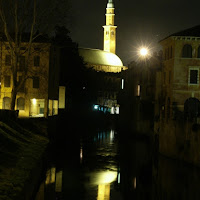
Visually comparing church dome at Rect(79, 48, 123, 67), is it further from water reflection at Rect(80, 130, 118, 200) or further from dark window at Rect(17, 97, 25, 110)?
water reflection at Rect(80, 130, 118, 200)

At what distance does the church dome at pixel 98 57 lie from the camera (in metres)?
174

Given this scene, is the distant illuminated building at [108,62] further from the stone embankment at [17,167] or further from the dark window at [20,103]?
the stone embankment at [17,167]

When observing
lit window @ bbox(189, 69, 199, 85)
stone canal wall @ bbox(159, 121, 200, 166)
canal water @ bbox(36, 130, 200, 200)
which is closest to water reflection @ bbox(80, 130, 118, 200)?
canal water @ bbox(36, 130, 200, 200)

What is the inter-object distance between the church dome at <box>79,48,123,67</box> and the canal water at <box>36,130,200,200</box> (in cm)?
12736

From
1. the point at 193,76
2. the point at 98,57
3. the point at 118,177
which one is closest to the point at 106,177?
the point at 118,177

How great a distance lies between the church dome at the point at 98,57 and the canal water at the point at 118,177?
12736 centimetres

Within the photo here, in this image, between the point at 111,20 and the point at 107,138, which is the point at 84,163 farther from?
the point at 111,20

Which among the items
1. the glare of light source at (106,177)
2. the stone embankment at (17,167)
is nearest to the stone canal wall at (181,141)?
the glare of light source at (106,177)

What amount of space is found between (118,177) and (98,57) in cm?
14632

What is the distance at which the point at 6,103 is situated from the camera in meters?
66.6

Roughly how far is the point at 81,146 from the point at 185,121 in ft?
56.0

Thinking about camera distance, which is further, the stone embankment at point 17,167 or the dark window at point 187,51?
the dark window at point 187,51

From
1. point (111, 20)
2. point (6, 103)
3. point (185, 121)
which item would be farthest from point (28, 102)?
point (111, 20)

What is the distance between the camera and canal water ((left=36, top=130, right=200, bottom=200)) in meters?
27.5
